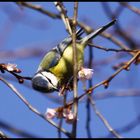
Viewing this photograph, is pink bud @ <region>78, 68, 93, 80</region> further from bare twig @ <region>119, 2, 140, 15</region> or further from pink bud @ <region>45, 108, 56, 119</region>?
bare twig @ <region>119, 2, 140, 15</region>

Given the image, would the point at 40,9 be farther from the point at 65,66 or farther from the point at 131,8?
the point at 131,8

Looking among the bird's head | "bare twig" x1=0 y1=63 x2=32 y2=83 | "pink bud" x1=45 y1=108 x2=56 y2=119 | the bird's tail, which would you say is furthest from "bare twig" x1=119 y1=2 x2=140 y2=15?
"pink bud" x1=45 y1=108 x2=56 y2=119

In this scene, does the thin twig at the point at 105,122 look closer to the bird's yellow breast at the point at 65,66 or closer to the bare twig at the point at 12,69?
the bare twig at the point at 12,69

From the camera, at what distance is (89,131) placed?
5.32 ft

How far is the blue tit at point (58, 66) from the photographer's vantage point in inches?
104

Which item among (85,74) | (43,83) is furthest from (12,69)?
(43,83)

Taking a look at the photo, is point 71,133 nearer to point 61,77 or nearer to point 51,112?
point 51,112

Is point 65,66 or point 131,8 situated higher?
point 131,8

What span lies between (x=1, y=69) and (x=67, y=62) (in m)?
1.07

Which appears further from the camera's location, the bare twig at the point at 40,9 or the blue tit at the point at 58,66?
the bare twig at the point at 40,9

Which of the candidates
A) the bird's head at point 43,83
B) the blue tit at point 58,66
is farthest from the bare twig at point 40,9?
the bird's head at point 43,83

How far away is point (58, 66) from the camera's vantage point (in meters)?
2.95

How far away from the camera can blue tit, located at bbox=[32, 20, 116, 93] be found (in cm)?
265

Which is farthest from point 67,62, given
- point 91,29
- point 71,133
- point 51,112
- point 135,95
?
point 71,133
